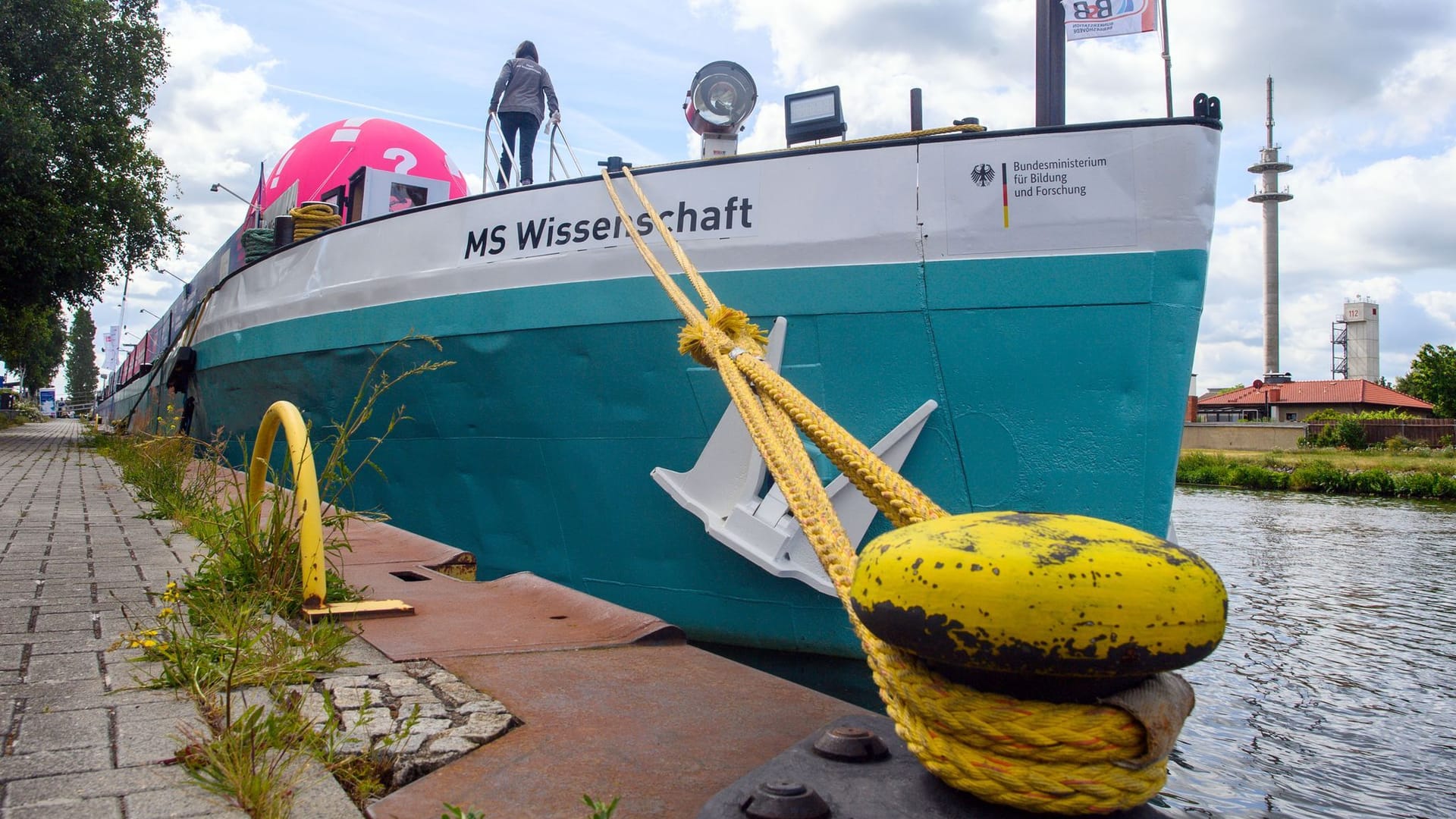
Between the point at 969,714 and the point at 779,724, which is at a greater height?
the point at 969,714

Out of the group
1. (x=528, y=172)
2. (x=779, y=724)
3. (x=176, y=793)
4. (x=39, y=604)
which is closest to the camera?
(x=176, y=793)

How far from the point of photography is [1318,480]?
23.8 m

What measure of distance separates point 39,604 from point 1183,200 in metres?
4.17

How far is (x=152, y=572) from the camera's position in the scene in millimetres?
3809

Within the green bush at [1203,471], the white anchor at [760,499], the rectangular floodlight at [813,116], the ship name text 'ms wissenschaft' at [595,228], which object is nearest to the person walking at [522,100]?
the ship name text 'ms wissenschaft' at [595,228]

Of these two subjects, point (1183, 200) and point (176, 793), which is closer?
point (176, 793)

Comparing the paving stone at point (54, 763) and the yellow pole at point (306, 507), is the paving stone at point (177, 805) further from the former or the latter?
the yellow pole at point (306, 507)

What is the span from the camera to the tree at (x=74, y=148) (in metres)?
15.4

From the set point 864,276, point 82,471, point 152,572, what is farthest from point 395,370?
point 82,471

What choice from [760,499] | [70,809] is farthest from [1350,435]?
[70,809]

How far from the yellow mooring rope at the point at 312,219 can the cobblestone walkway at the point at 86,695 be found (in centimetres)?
259

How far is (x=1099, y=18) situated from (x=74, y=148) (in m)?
17.9

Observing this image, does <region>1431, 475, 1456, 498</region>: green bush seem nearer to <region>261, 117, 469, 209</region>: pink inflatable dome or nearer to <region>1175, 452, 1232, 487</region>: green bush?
<region>1175, 452, 1232, 487</region>: green bush

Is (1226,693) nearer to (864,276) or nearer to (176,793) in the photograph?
(864,276)
